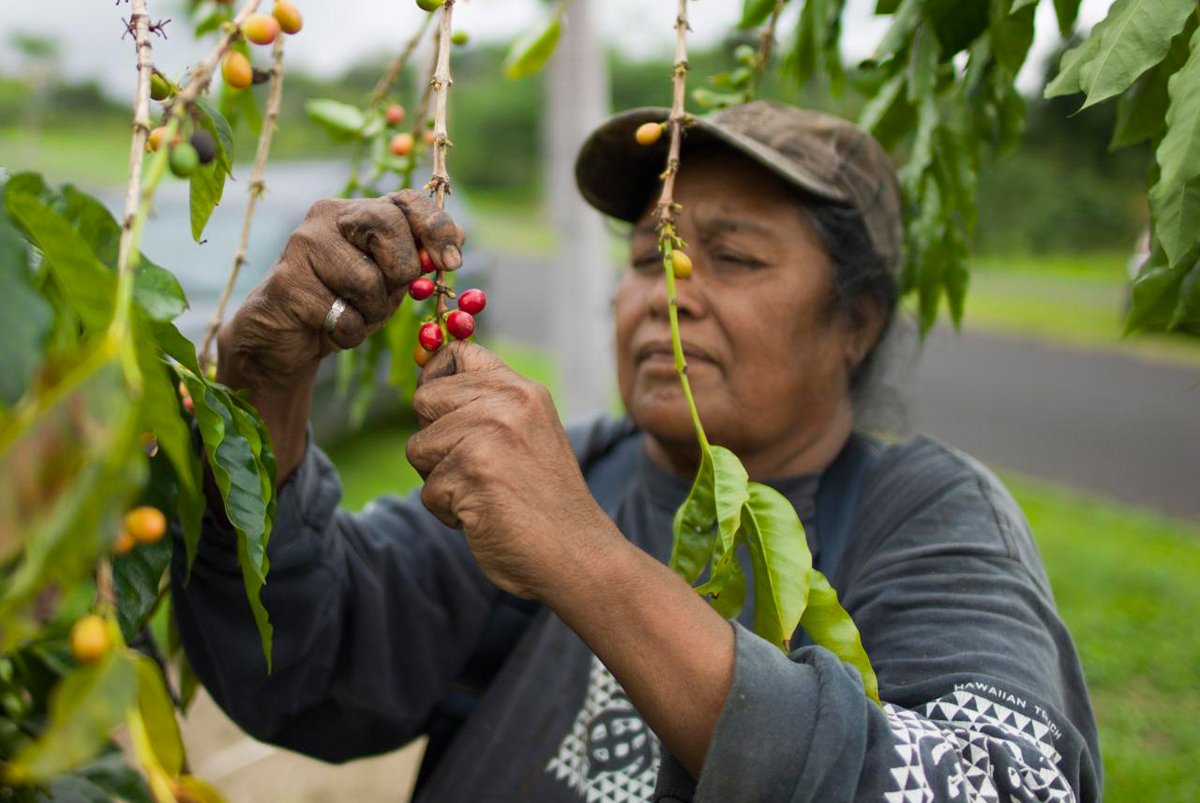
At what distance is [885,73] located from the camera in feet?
6.12

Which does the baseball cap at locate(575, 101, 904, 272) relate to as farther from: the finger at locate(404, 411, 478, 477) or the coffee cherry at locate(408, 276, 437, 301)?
the finger at locate(404, 411, 478, 477)

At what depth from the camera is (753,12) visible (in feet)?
5.71

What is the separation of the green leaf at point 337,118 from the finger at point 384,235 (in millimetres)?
631

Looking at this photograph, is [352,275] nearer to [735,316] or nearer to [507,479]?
[507,479]

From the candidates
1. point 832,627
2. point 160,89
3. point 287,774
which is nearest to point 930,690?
point 832,627

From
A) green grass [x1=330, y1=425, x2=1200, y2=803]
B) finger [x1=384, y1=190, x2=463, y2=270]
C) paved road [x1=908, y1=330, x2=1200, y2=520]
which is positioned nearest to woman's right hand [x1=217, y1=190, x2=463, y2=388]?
finger [x1=384, y1=190, x2=463, y2=270]

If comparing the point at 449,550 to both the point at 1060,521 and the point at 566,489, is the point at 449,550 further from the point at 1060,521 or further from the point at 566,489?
the point at 1060,521

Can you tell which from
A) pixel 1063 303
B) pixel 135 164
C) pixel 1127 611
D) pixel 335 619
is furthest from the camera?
pixel 1063 303

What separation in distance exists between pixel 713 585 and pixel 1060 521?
5501 millimetres

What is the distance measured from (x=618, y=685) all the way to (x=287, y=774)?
2.02 m

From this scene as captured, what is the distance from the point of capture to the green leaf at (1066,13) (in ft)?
4.40

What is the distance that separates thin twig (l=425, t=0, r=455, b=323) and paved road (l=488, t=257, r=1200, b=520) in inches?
179

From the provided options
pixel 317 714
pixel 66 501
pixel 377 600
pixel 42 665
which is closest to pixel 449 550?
pixel 377 600

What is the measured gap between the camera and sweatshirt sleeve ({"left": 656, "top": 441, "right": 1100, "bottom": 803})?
3.63 feet
